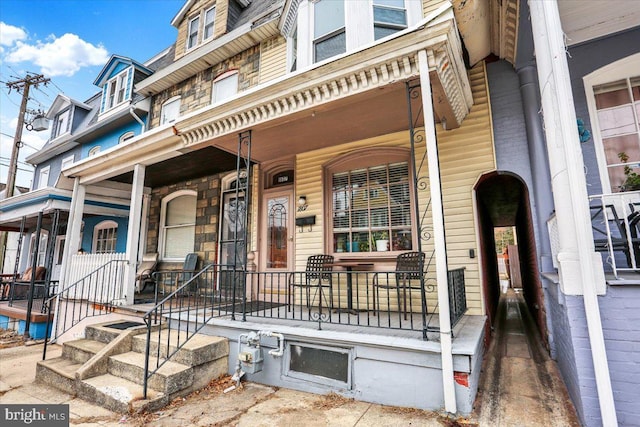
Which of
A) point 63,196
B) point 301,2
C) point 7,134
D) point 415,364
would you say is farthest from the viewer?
point 7,134

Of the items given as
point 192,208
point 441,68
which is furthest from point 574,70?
point 192,208

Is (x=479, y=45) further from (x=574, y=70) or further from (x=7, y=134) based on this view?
(x=7, y=134)

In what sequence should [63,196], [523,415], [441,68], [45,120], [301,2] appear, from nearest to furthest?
[523,415] < [441,68] < [301,2] < [63,196] < [45,120]

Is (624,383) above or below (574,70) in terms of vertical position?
below

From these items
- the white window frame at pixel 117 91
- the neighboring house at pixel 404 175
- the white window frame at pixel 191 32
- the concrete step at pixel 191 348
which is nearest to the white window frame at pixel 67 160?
the white window frame at pixel 117 91

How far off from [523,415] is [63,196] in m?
8.16

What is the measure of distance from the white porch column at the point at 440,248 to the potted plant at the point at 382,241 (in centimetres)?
190

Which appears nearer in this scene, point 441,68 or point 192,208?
point 441,68

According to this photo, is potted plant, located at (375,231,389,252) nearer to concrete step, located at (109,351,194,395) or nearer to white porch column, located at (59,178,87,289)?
concrete step, located at (109,351,194,395)

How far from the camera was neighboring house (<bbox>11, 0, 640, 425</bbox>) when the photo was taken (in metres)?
2.48

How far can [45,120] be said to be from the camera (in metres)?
11.7

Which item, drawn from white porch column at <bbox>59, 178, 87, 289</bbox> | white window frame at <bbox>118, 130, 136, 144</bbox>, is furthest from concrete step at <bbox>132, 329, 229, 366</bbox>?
white window frame at <bbox>118, 130, 136, 144</bbox>

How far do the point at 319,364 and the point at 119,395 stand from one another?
1.84 m

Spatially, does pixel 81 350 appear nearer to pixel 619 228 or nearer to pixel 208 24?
pixel 619 228
